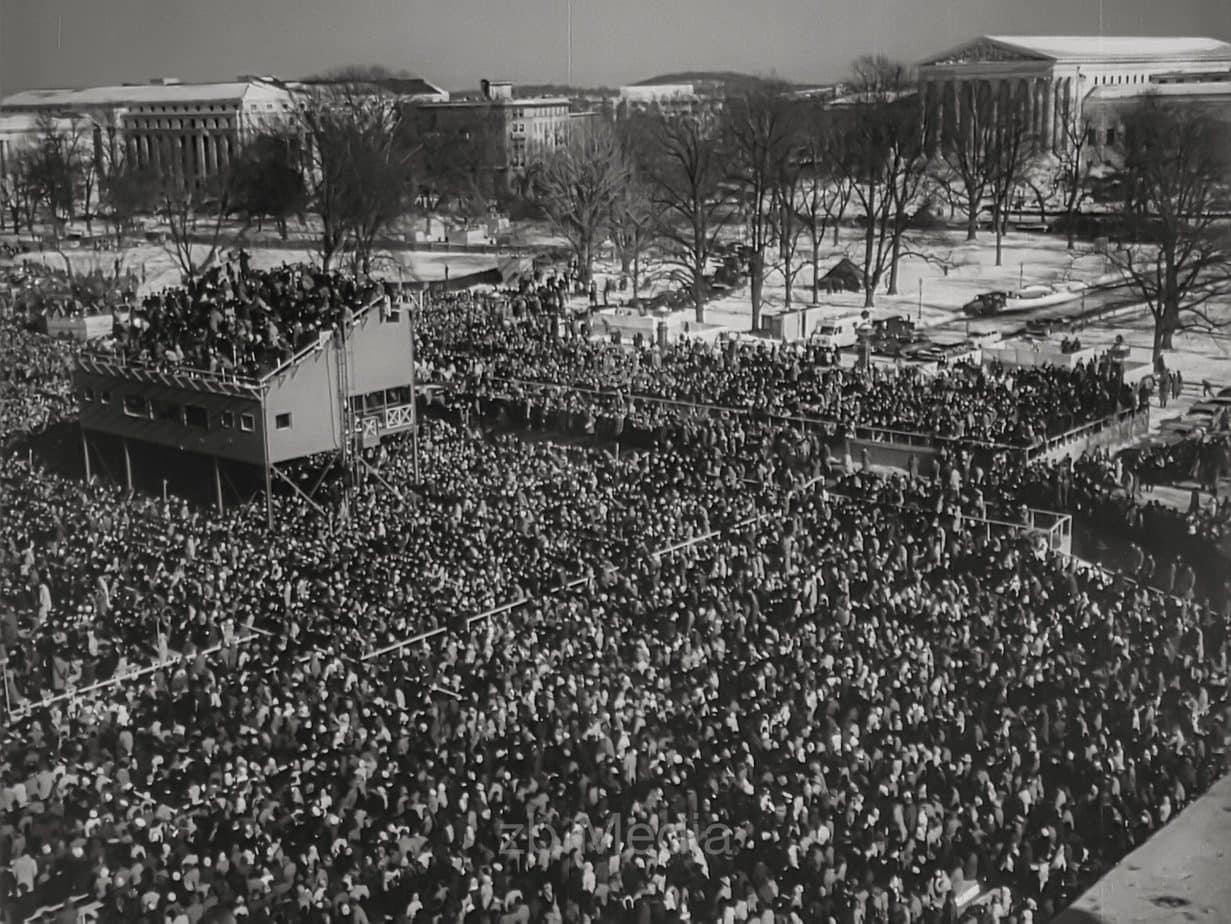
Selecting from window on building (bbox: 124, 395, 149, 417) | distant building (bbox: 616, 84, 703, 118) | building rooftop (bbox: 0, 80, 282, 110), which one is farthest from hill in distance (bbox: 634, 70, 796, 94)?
window on building (bbox: 124, 395, 149, 417)

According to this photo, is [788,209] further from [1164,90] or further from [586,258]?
[1164,90]

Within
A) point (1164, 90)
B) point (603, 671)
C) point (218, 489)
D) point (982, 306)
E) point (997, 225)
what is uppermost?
point (1164, 90)

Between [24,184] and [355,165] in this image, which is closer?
[24,184]

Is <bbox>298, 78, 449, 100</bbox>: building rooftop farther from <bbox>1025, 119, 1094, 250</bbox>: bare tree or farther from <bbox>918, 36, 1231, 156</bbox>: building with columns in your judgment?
<bbox>1025, 119, 1094, 250</bbox>: bare tree

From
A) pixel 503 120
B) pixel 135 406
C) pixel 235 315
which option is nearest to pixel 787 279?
pixel 503 120

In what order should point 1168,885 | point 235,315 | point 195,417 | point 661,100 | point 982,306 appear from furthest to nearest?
point 982,306 < point 661,100 < point 235,315 < point 195,417 < point 1168,885

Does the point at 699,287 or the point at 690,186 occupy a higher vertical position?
the point at 690,186

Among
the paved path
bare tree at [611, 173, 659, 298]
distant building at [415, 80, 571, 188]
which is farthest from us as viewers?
bare tree at [611, 173, 659, 298]
